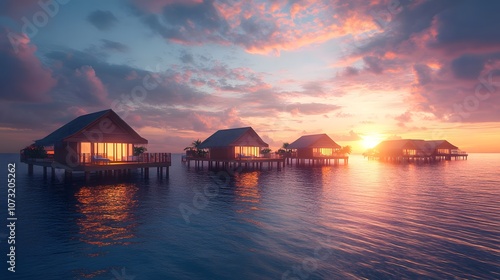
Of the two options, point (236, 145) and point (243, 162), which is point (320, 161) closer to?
point (243, 162)

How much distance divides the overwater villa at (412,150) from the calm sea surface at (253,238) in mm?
75948

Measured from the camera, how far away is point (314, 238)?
505 inches

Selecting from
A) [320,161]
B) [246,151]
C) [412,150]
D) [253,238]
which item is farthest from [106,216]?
[412,150]

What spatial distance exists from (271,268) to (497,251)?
8782 mm

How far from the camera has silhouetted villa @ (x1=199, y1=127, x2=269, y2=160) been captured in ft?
167

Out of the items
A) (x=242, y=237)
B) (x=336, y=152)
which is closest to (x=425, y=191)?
(x=242, y=237)

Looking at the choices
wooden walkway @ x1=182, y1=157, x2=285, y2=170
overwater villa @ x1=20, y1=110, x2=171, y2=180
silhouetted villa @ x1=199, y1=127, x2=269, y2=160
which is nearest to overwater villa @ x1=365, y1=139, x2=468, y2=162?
wooden walkway @ x1=182, y1=157, x2=285, y2=170

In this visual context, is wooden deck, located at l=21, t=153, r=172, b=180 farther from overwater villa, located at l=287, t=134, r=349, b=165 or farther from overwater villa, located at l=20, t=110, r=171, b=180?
overwater villa, located at l=287, t=134, r=349, b=165

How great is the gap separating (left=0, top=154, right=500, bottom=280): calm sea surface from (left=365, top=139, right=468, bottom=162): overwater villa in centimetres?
7595

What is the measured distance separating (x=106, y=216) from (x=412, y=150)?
98724mm

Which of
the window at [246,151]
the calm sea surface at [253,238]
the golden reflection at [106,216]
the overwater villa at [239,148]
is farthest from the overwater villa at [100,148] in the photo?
the window at [246,151]

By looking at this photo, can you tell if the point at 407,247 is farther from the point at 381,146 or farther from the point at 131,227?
the point at 381,146

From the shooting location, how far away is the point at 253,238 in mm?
12859

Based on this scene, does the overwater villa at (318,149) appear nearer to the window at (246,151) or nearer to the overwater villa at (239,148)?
the overwater villa at (239,148)
